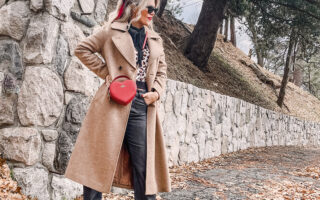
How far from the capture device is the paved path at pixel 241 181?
4.75 metres

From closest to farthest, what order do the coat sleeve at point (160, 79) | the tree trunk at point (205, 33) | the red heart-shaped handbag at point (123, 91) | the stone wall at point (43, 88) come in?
1. the red heart-shaped handbag at point (123, 91)
2. the coat sleeve at point (160, 79)
3. the stone wall at point (43, 88)
4. the tree trunk at point (205, 33)

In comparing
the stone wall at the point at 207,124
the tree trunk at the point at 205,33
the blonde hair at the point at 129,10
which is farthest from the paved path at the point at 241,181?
the tree trunk at the point at 205,33

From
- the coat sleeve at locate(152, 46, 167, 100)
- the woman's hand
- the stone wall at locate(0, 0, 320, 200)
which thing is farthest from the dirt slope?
the woman's hand

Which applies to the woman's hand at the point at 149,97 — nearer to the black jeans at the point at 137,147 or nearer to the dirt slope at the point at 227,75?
the black jeans at the point at 137,147

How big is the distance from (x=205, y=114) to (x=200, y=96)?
0.54 m

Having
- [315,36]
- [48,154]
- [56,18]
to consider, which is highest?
[315,36]

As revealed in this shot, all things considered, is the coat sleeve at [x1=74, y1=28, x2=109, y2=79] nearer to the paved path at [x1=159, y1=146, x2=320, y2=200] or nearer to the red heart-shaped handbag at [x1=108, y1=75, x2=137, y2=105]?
the red heart-shaped handbag at [x1=108, y1=75, x2=137, y2=105]

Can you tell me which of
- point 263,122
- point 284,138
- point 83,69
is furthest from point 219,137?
point 284,138

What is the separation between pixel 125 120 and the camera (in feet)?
8.46

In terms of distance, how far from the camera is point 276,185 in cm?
550

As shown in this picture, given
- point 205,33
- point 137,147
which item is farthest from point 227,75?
point 137,147

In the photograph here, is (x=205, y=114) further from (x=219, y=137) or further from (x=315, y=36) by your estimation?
(x=315, y=36)

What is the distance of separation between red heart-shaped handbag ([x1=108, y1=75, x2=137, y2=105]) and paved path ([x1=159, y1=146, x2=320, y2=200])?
229 centimetres

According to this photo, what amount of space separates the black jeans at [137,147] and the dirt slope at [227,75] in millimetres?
6956
